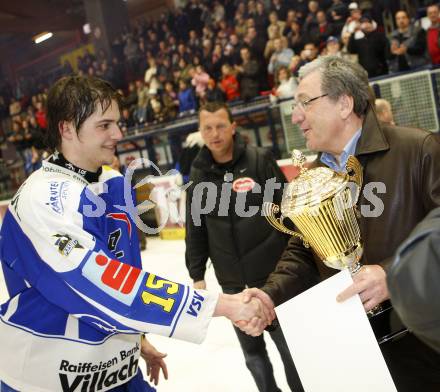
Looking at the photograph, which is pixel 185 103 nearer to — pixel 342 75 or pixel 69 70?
pixel 69 70

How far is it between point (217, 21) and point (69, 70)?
562cm

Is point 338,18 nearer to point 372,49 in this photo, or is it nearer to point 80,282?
point 372,49

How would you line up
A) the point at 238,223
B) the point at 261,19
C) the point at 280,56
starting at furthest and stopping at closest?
the point at 261,19, the point at 280,56, the point at 238,223

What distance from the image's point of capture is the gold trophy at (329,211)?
1.45 metres

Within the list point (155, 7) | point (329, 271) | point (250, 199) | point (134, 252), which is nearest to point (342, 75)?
point (329, 271)

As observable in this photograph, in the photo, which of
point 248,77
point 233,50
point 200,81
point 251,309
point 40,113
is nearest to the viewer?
point 251,309

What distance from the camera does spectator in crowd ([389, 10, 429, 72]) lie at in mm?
8258

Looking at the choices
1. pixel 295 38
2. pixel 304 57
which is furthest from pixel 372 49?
pixel 295 38

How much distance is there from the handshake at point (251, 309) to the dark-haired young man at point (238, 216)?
136 cm

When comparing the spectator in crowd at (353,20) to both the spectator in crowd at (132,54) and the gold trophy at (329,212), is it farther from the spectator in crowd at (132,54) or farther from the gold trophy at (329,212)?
the gold trophy at (329,212)

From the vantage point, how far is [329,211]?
1.45 metres

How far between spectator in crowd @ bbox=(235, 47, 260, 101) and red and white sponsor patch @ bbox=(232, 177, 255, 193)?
24.5 feet

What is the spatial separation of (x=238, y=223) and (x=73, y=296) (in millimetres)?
1719

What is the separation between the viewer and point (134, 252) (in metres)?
1.90
